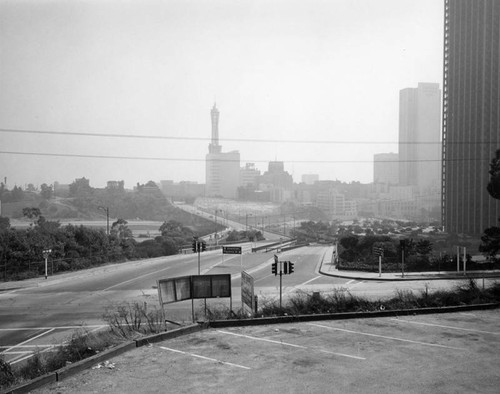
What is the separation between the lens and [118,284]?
100ft

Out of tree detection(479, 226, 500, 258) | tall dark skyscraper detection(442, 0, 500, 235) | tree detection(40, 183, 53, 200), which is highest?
tall dark skyscraper detection(442, 0, 500, 235)

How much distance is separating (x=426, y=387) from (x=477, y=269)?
1355 inches

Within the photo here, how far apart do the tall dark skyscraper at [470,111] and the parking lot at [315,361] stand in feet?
333

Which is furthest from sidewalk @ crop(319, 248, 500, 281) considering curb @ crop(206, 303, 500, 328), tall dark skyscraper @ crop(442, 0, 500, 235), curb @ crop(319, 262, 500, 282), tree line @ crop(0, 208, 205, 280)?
tall dark skyscraper @ crop(442, 0, 500, 235)

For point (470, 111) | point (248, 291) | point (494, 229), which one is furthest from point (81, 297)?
point (470, 111)

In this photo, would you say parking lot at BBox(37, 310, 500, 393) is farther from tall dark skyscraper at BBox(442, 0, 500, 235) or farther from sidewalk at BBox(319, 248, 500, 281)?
tall dark skyscraper at BBox(442, 0, 500, 235)

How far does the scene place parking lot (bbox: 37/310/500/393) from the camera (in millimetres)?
8961

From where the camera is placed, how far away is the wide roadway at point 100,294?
17.5 meters

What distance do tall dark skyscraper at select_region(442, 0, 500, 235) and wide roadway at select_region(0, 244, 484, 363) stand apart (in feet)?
269

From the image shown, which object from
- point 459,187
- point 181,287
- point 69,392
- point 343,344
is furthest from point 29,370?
point 459,187

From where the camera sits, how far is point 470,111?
111625 mm

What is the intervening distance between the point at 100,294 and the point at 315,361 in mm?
19162

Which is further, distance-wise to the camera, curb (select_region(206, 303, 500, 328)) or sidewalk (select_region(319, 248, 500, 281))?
sidewalk (select_region(319, 248, 500, 281))

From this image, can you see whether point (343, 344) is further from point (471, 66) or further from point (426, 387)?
point (471, 66)
